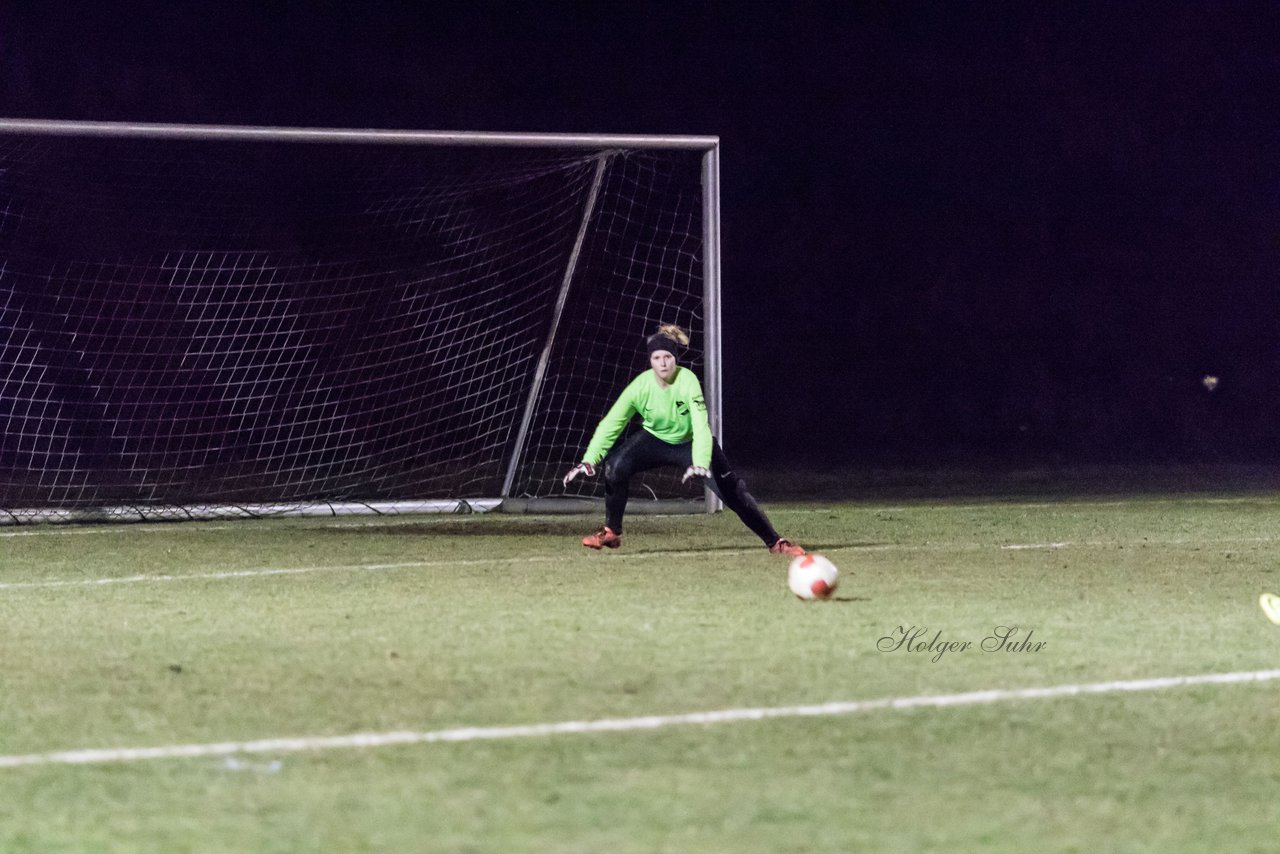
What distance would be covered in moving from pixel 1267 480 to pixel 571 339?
25.5 feet

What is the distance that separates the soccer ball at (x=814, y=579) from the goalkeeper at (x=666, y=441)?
6.30ft

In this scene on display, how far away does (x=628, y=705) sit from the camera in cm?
523

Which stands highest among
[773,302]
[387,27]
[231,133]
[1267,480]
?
[387,27]

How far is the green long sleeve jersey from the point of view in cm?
1005

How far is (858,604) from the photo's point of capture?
774cm

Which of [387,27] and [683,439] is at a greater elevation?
[387,27]

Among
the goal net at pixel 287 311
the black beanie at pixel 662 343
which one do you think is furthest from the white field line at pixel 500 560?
the goal net at pixel 287 311

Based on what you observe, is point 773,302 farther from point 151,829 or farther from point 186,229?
point 151,829

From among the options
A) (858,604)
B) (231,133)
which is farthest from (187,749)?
(231,133)

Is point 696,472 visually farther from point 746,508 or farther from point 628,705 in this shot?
point 628,705

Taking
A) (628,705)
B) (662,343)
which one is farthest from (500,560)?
(628,705)

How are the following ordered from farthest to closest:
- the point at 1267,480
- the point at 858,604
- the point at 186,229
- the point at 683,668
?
the point at 186,229
the point at 1267,480
the point at 858,604
the point at 683,668

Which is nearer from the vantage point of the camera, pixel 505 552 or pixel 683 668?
pixel 683 668
